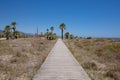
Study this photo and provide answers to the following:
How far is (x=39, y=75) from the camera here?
7371 millimetres

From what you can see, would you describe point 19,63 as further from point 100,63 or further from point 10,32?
point 10,32

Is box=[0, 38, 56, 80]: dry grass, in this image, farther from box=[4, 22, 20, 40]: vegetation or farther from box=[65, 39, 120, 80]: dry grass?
box=[4, 22, 20, 40]: vegetation

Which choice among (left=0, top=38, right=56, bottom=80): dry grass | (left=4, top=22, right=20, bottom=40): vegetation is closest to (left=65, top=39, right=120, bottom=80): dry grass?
(left=0, top=38, right=56, bottom=80): dry grass

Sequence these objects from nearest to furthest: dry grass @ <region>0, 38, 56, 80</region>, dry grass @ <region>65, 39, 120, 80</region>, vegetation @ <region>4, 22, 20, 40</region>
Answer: dry grass @ <region>0, 38, 56, 80</region>, dry grass @ <region>65, 39, 120, 80</region>, vegetation @ <region>4, 22, 20, 40</region>

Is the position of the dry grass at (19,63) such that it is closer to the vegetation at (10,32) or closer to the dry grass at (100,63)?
the dry grass at (100,63)

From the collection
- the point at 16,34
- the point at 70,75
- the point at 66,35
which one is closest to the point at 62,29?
the point at 66,35

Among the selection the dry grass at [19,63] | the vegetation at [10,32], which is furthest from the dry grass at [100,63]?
the vegetation at [10,32]

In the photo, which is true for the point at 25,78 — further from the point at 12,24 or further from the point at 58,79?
the point at 12,24

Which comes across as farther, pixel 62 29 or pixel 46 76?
pixel 62 29

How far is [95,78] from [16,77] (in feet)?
12.8

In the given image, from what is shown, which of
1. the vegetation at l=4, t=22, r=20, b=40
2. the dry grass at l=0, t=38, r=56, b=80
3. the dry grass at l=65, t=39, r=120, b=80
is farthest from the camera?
the vegetation at l=4, t=22, r=20, b=40

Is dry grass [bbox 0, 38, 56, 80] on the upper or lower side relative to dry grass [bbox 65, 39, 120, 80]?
upper

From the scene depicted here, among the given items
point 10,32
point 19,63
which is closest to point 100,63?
point 19,63

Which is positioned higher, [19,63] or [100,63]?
[19,63]
